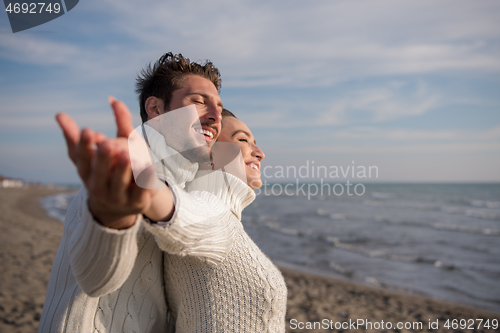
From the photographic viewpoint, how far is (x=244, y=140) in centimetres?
214

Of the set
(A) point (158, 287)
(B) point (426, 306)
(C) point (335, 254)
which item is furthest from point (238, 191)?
(C) point (335, 254)

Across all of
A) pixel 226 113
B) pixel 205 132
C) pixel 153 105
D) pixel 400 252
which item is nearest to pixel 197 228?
pixel 205 132

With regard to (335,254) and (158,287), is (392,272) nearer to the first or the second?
(335,254)

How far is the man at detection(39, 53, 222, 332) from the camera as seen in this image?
0.72m

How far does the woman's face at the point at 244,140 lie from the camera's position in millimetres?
2074

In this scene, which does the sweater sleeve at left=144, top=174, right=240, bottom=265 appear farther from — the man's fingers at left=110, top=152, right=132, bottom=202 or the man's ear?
the man's ear

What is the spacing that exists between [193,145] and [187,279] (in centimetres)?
61

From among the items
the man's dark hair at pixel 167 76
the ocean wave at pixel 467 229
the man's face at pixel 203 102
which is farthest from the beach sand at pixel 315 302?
the ocean wave at pixel 467 229

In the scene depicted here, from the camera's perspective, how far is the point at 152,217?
938mm

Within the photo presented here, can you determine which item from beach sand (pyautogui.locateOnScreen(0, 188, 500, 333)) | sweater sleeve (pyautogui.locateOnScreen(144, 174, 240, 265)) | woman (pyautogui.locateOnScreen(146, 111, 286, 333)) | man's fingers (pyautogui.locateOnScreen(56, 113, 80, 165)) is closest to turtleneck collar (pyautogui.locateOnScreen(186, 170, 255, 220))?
woman (pyautogui.locateOnScreen(146, 111, 286, 333))

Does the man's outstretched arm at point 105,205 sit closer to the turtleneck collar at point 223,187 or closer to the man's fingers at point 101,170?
the man's fingers at point 101,170

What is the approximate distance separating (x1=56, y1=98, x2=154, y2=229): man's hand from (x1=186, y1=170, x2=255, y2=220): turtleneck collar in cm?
67

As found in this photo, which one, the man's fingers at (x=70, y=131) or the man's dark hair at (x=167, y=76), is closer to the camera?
the man's fingers at (x=70, y=131)

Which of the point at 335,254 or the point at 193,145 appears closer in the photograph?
the point at 193,145
